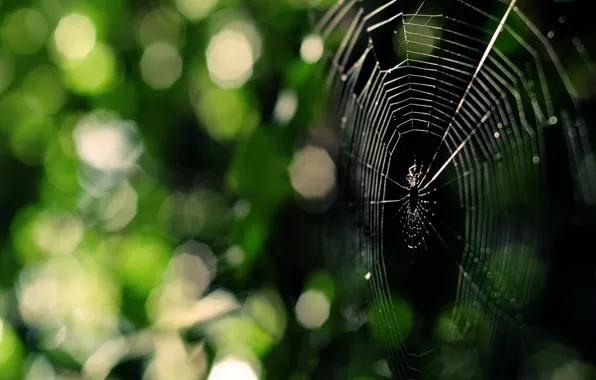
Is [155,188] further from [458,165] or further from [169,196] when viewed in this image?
[458,165]

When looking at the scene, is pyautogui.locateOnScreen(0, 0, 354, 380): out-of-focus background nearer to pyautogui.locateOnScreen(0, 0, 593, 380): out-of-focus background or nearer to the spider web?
pyautogui.locateOnScreen(0, 0, 593, 380): out-of-focus background

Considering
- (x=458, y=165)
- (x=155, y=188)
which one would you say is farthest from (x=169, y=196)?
(x=458, y=165)

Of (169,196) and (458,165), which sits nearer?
(458,165)

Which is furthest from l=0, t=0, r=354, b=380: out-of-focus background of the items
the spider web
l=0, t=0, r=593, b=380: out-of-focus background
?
the spider web

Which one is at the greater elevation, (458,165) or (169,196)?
(458,165)

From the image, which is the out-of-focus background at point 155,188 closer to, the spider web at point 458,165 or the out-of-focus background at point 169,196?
the out-of-focus background at point 169,196

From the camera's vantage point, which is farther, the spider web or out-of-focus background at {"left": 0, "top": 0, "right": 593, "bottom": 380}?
out-of-focus background at {"left": 0, "top": 0, "right": 593, "bottom": 380}
